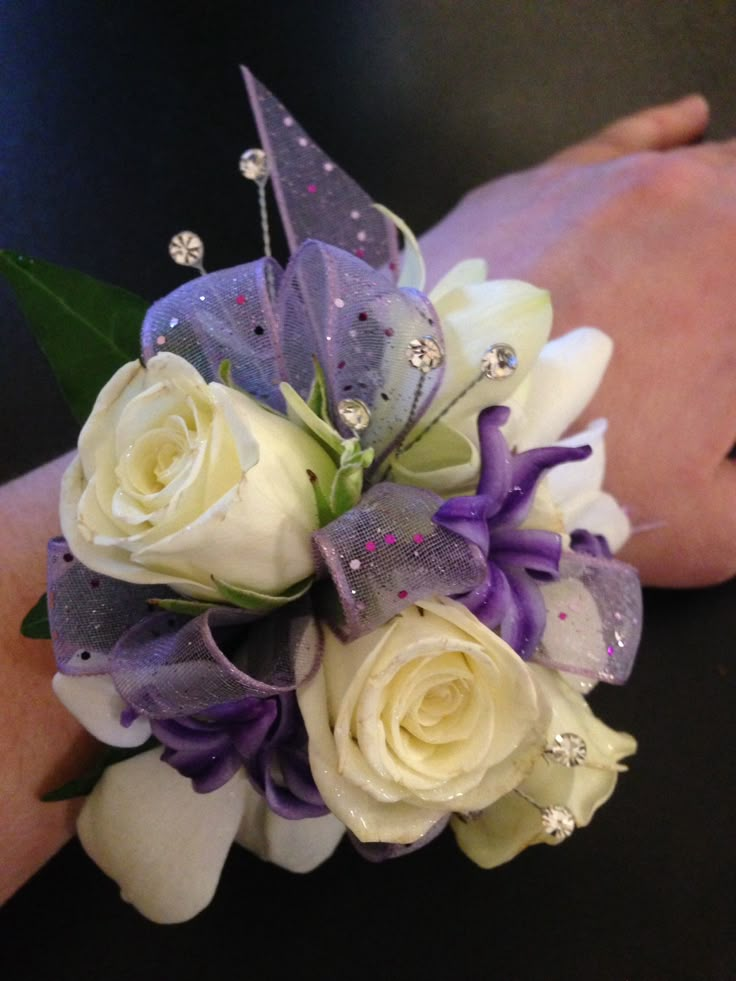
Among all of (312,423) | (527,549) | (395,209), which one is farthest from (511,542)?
(395,209)

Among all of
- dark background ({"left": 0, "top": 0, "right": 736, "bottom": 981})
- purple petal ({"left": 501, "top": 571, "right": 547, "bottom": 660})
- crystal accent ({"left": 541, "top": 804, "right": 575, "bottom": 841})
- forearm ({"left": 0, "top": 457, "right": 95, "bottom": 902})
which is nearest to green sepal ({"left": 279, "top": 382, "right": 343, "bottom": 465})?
purple petal ({"left": 501, "top": 571, "right": 547, "bottom": 660})

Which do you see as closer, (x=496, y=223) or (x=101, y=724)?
(x=101, y=724)

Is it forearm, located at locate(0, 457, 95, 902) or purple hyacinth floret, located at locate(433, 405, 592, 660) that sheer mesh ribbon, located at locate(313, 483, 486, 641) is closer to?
purple hyacinth floret, located at locate(433, 405, 592, 660)

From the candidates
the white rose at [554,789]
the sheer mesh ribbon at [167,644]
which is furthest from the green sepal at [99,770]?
the white rose at [554,789]

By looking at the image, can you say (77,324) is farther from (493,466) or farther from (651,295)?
(651,295)

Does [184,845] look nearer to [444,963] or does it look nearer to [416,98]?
[444,963]

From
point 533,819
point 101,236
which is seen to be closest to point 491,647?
point 533,819

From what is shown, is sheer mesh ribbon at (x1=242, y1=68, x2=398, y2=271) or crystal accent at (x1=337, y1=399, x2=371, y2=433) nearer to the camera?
crystal accent at (x1=337, y1=399, x2=371, y2=433)
